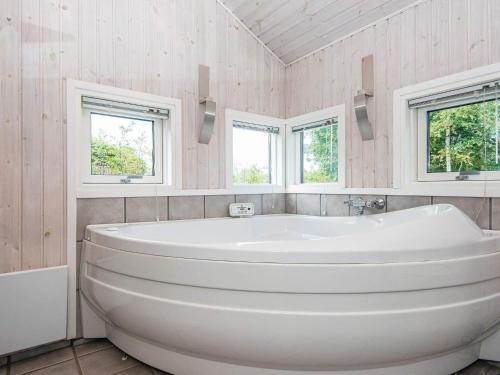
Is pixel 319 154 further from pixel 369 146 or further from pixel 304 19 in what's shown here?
pixel 304 19

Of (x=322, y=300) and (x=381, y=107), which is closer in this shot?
(x=322, y=300)

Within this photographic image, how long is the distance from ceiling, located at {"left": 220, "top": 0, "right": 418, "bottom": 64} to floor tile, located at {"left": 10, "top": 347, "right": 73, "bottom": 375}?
2.57m

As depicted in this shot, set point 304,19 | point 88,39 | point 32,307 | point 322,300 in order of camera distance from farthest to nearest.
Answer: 1. point 304,19
2. point 88,39
3. point 32,307
4. point 322,300

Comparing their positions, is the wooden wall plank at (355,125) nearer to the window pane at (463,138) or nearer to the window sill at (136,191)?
the window pane at (463,138)

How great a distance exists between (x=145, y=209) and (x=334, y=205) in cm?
140

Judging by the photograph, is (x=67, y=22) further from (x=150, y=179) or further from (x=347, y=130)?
(x=347, y=130)

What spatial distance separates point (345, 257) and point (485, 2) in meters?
1.60

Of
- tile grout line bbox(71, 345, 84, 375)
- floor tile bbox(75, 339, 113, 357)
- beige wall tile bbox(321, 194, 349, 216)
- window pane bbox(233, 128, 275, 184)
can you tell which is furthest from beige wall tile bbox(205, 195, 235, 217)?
tile grout line bbox(71, 345, 84, 375)

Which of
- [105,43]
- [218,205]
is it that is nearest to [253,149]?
[218,205]

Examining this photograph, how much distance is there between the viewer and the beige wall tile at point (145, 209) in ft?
6.58

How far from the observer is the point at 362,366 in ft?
4.05

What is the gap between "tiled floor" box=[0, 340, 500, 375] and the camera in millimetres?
1488

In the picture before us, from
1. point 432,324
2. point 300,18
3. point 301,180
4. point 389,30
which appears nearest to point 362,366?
point 432,324

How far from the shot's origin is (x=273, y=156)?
2908 mm
